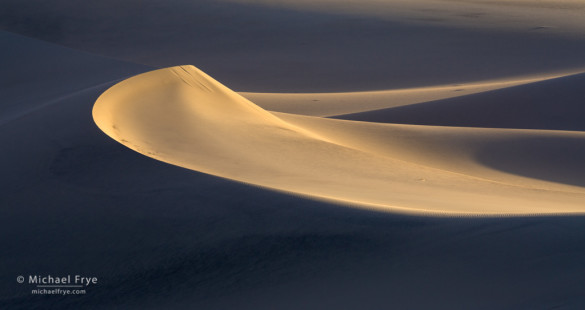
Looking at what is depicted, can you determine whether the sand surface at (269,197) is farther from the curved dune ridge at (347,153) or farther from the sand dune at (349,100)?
the sand dune at (349,100)

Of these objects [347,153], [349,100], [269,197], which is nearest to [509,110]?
[349,100]

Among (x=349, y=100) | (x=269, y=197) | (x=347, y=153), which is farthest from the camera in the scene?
(x=349, y=100)

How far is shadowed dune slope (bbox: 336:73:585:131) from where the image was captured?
32.6 ft

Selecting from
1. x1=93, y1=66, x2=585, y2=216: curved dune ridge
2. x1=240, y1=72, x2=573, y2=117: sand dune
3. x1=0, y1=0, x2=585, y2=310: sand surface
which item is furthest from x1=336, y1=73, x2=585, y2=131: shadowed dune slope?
x1=93, y1=66, x2=585, y2=216: curved dune ridge

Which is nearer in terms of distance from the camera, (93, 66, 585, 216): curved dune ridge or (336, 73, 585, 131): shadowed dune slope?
(93, 66, 585, 216): curved dune ridge

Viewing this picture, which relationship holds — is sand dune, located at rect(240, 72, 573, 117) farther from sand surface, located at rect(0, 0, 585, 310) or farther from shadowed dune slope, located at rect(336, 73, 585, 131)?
sand surface, located at rect(0, 0, 585, 310)

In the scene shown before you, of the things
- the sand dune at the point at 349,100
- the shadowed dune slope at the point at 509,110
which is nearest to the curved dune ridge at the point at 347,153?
the shadowed dune slope at the point at 509,110

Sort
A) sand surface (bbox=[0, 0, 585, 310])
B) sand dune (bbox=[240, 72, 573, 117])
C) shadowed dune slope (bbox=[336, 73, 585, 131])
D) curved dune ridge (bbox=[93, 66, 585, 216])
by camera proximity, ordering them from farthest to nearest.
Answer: sand dune (bbox=[240, 72, 573, 117]) → shadowed dune slope (bbox=[336, 73, 585, 131]) → curved dune ridge (bbox=[93, 66, 585, 216]) → sand surface (bbox=[0, 0, 585, 310])

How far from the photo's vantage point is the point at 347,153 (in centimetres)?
598

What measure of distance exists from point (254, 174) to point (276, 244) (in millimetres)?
1016

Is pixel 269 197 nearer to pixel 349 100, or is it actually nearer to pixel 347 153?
pixel 347 153

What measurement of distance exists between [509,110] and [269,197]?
23.7 feet

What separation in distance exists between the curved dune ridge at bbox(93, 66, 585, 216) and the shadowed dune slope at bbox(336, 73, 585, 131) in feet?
5.23

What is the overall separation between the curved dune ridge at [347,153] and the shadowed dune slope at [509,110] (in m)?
1.59
